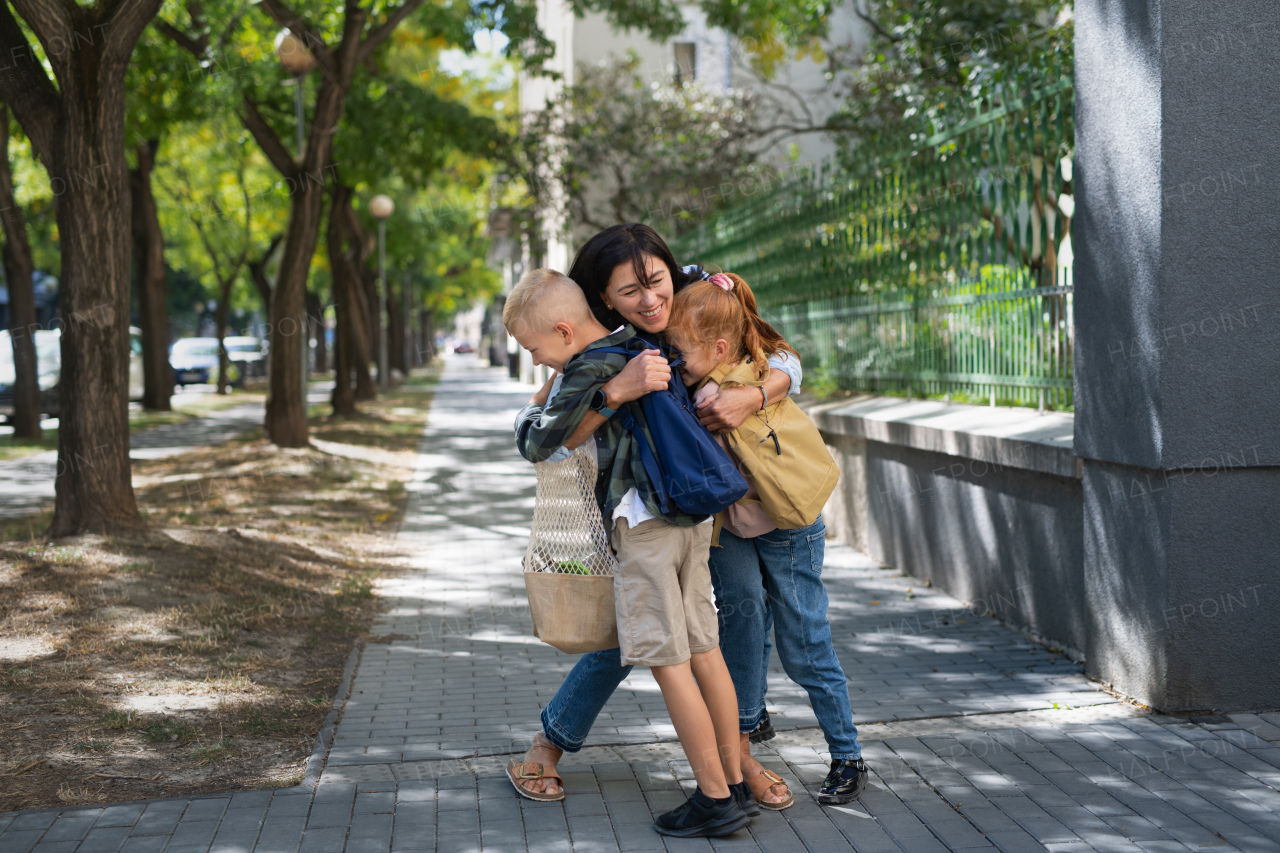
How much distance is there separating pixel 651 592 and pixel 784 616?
0.53 metres

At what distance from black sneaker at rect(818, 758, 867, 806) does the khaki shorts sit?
0.71m

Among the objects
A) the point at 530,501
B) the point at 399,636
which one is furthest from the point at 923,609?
the point at 530,501

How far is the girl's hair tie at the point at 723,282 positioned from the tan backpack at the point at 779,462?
22 centimetres

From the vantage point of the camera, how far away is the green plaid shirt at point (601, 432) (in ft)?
10.5

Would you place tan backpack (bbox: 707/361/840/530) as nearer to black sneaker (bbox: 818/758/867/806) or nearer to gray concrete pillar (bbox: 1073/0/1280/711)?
black sneaker (bbox: 818/758/867/806)

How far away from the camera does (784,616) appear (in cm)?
364

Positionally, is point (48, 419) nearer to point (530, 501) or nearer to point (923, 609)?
point (530, 501)

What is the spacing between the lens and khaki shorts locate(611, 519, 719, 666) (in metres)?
3.30

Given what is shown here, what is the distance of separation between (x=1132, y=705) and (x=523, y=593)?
3.64 meters

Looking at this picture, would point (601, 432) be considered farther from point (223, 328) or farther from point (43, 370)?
point (223, 328)

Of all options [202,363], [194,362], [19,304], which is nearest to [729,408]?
[19,304]

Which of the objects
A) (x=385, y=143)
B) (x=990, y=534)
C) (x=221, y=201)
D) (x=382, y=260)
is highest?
(x=221, y=201)

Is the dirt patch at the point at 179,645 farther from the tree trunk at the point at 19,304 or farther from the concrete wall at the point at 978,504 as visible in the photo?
the tree trunk at the point at 19,304

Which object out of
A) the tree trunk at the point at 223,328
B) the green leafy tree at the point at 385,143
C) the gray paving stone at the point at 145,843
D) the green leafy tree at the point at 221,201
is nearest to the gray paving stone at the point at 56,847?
the gray paving stone at the point at 145,843
